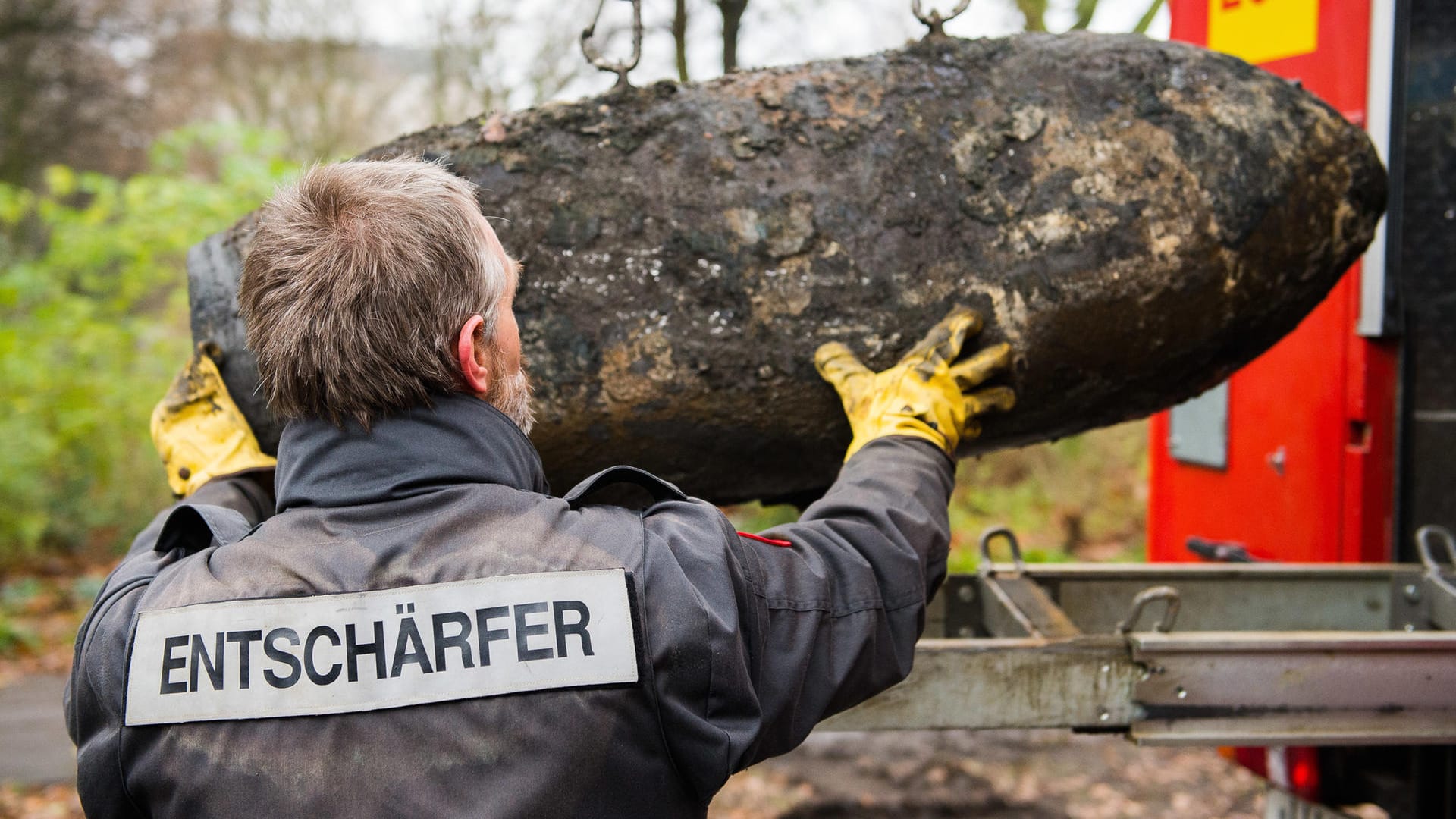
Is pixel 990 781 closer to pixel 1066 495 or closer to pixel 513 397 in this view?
pixel 513 397

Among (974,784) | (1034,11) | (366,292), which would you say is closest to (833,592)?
(366,292)

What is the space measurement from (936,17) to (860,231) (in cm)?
51

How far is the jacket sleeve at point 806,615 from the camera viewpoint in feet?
3.77

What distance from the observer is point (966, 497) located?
7.82 meters

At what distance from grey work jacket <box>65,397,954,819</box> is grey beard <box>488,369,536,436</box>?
0.07 meters

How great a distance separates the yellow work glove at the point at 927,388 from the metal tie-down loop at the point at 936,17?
1.83 ft

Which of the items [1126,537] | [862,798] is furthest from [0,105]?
[1126,537]

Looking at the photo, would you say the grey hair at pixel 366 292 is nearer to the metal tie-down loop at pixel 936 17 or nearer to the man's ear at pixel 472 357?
the man's ear at pixel 472 357

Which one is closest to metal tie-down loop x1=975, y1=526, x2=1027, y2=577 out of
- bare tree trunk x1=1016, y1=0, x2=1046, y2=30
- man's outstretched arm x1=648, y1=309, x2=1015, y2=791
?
man's outstretched arm x1=648, y1=309, x2=1015, y2=791

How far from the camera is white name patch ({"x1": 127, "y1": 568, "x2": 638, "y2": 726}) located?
1.11 m

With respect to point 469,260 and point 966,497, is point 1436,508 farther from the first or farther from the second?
point 966,497

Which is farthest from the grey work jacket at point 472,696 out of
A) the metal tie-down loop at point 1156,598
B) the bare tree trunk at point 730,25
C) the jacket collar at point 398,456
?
the bare tree trunk at point 730,25

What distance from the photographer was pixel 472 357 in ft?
4.04

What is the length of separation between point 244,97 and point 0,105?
184 cm
